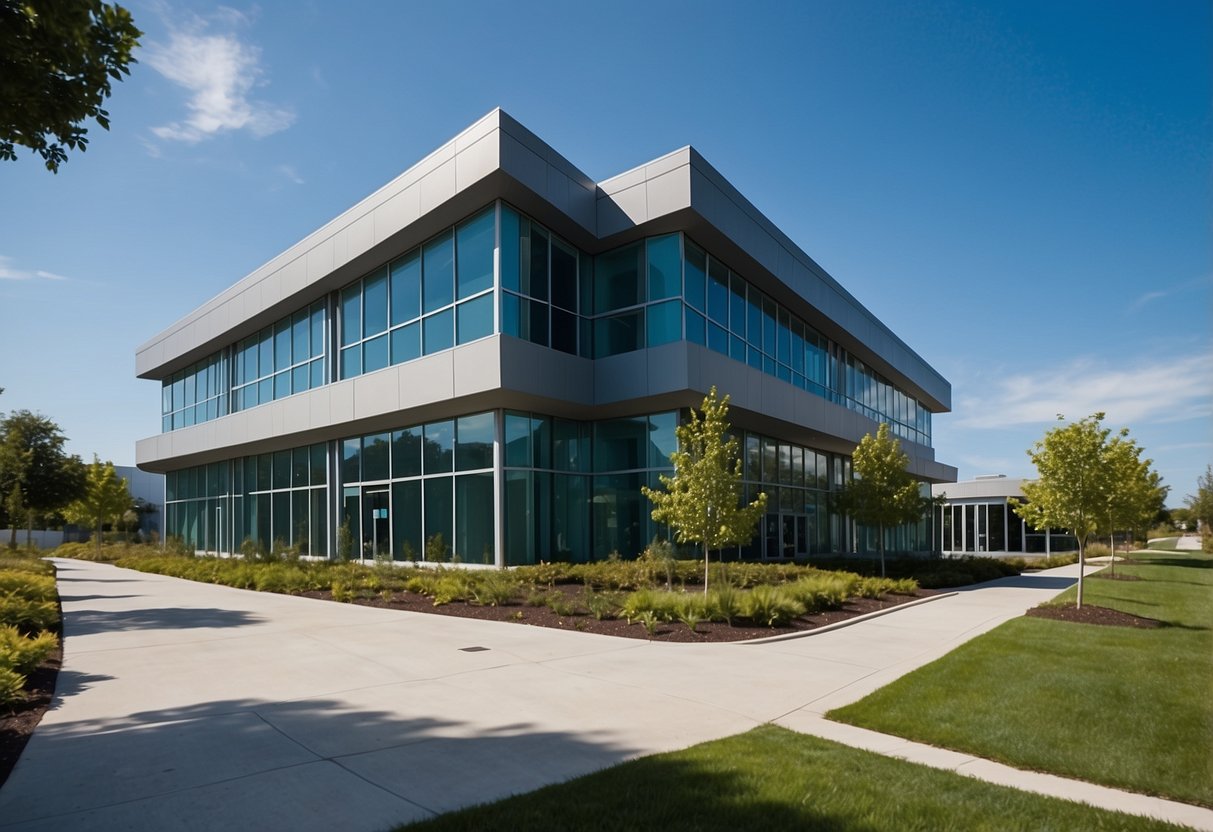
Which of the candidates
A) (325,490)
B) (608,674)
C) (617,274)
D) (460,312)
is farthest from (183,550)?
(608,674)

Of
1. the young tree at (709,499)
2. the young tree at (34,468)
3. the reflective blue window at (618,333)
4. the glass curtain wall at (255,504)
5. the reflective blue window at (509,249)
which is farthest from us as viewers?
the young tree at (34,468)

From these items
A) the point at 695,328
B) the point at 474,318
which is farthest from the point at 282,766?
the point at 695,328

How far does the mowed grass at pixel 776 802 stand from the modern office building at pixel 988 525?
47660 millimetres

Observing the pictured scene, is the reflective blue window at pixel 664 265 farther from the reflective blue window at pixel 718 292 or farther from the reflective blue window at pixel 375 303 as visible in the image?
the reflective blue window at pixel 375 303

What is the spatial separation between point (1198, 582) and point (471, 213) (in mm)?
25380

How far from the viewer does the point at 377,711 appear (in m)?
7.23

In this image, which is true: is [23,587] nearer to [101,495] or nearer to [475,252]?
[475,252]

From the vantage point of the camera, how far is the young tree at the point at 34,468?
112ft

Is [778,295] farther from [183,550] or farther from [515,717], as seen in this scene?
[183,550]

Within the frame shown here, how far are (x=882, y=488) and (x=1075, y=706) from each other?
636 inches

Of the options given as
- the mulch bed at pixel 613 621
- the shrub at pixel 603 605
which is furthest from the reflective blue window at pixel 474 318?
the shrub at pixel 603 605

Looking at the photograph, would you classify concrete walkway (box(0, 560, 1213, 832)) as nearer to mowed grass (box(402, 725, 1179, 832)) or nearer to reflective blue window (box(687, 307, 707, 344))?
mowed grass (box(402, 725, 1179, 832))

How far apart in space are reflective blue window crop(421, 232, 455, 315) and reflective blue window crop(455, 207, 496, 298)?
432 mm

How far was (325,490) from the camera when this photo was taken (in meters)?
27.5
